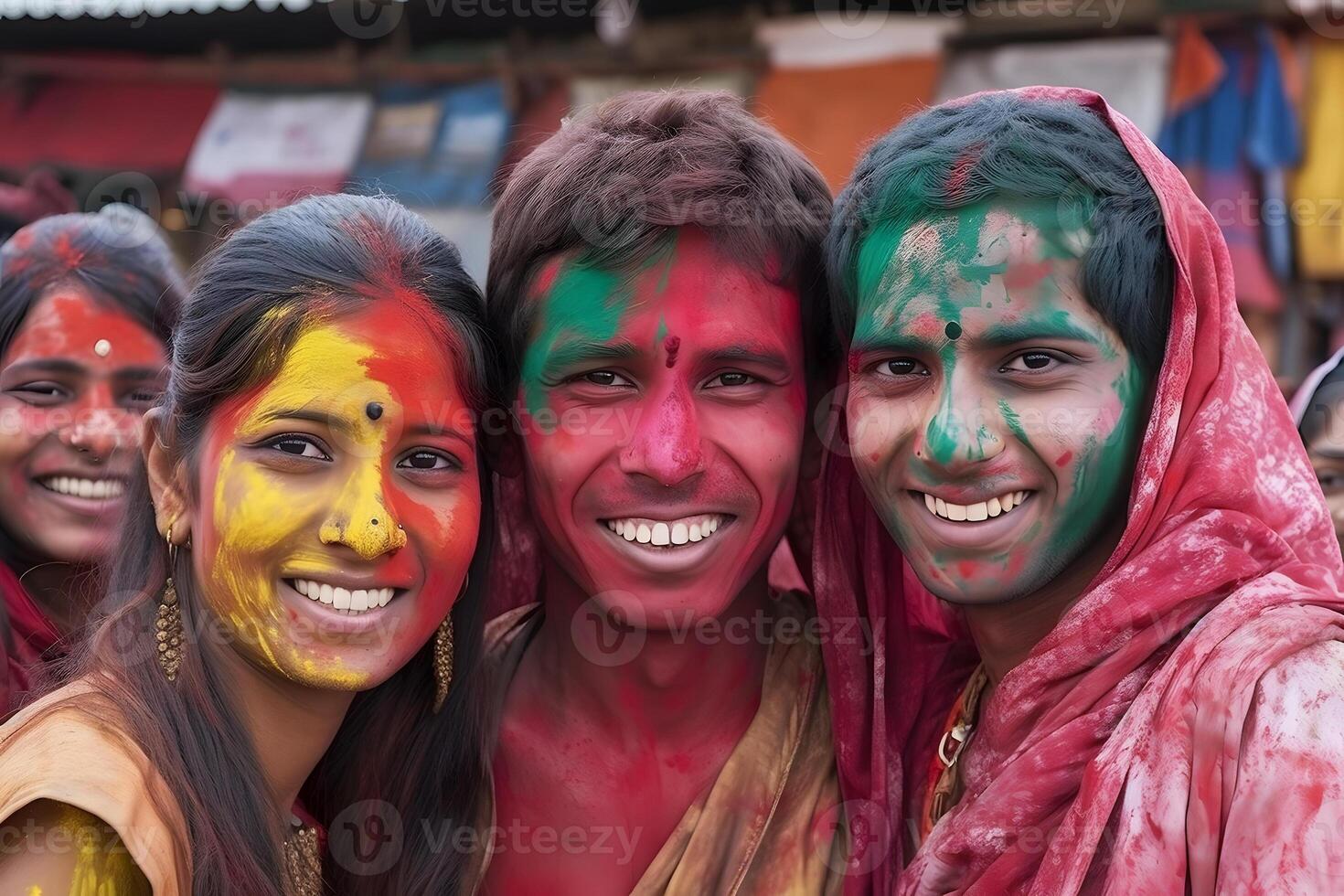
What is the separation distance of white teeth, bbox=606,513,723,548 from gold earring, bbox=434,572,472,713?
38 centimetres

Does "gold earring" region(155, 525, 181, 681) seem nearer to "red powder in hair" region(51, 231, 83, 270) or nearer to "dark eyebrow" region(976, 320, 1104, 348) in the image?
"red powder in hair" region(51, 231, 83, 270)

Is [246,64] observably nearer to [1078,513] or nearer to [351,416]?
[351,416]

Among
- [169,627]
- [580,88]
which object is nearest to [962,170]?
[169,627]

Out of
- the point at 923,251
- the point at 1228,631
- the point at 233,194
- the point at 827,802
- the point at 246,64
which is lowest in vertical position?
the point at 827,802

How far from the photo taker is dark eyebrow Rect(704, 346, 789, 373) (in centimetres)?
297

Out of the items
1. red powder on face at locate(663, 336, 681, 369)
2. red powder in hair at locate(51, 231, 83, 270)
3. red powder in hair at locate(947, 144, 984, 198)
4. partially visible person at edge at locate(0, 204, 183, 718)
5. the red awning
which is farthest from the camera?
the red awning

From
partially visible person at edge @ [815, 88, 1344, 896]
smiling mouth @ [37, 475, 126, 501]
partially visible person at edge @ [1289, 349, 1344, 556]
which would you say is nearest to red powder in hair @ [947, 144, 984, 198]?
partially visible person at edge @ [815, 88, 1344, 896]

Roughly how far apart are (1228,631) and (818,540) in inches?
40.6

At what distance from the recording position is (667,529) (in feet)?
9.86

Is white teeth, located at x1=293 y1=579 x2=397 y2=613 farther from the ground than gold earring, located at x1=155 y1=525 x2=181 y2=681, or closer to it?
farther from the ground

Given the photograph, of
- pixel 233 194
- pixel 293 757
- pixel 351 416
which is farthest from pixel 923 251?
pixel 233 194

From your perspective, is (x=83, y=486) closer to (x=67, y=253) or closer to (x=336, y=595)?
(x=67, y=253)

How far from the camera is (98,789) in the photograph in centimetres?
235

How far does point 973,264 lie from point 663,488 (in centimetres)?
81
